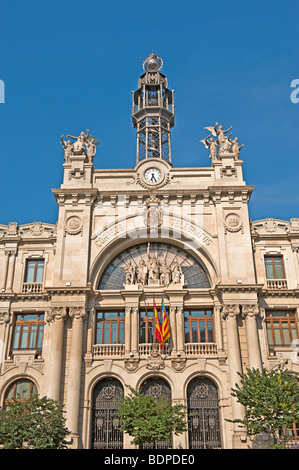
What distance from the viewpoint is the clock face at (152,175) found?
37.7 m

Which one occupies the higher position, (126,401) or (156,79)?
(156,79)

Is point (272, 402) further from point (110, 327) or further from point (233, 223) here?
point (233, 223)

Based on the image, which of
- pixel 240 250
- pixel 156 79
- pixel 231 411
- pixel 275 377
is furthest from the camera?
pixel 156 79

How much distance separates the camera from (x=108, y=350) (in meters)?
33.0

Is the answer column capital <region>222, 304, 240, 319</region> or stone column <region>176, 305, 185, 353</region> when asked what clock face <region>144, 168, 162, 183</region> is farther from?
column capital <region>222, 304, 240, 319</region>

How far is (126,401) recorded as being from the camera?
28.1m

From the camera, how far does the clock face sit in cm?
3769

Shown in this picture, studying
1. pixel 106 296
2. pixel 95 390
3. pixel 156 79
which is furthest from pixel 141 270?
pixel 156 79

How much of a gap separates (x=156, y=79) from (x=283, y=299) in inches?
1089

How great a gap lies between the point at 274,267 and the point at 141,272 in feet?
31.4

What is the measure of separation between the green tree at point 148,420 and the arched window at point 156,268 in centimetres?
924

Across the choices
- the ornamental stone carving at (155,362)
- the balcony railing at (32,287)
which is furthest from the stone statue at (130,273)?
the balcony railing at (32,287)

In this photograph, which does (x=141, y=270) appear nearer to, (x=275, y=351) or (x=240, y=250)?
(x=240, y=250)

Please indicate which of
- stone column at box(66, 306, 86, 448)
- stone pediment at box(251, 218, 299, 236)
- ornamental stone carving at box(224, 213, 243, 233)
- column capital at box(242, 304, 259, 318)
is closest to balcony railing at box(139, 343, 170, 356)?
stone column at box(66, 306, 86, 448)
